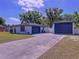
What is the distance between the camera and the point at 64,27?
41.2 m

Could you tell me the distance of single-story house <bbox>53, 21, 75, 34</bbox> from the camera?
40.1 m

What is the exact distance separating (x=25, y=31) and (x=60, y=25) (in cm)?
932

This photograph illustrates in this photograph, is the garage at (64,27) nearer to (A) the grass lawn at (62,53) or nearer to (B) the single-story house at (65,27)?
(B) the single-story house at (65,27)

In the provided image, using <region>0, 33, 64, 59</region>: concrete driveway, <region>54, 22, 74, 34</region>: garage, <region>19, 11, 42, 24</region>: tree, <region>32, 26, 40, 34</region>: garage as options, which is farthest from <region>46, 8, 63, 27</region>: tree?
<region>0, 33, 64, 59</region>: concrete driveway

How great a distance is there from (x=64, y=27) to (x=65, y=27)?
25cm

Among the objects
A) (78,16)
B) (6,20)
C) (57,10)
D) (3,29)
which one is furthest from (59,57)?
(6,20)

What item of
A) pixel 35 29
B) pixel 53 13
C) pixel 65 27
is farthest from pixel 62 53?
pixel 53 13

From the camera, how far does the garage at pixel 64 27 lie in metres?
40.4

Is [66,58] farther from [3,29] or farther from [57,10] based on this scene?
[57,10]

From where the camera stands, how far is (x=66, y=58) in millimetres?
9898

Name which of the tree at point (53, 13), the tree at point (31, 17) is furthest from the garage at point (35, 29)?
the tree at point (31, 17)

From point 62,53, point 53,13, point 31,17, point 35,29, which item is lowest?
point 62,53

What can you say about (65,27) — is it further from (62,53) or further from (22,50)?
(62,53)

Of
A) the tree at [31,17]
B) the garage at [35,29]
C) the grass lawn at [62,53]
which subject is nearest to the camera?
the grass lawn at [62,53]
